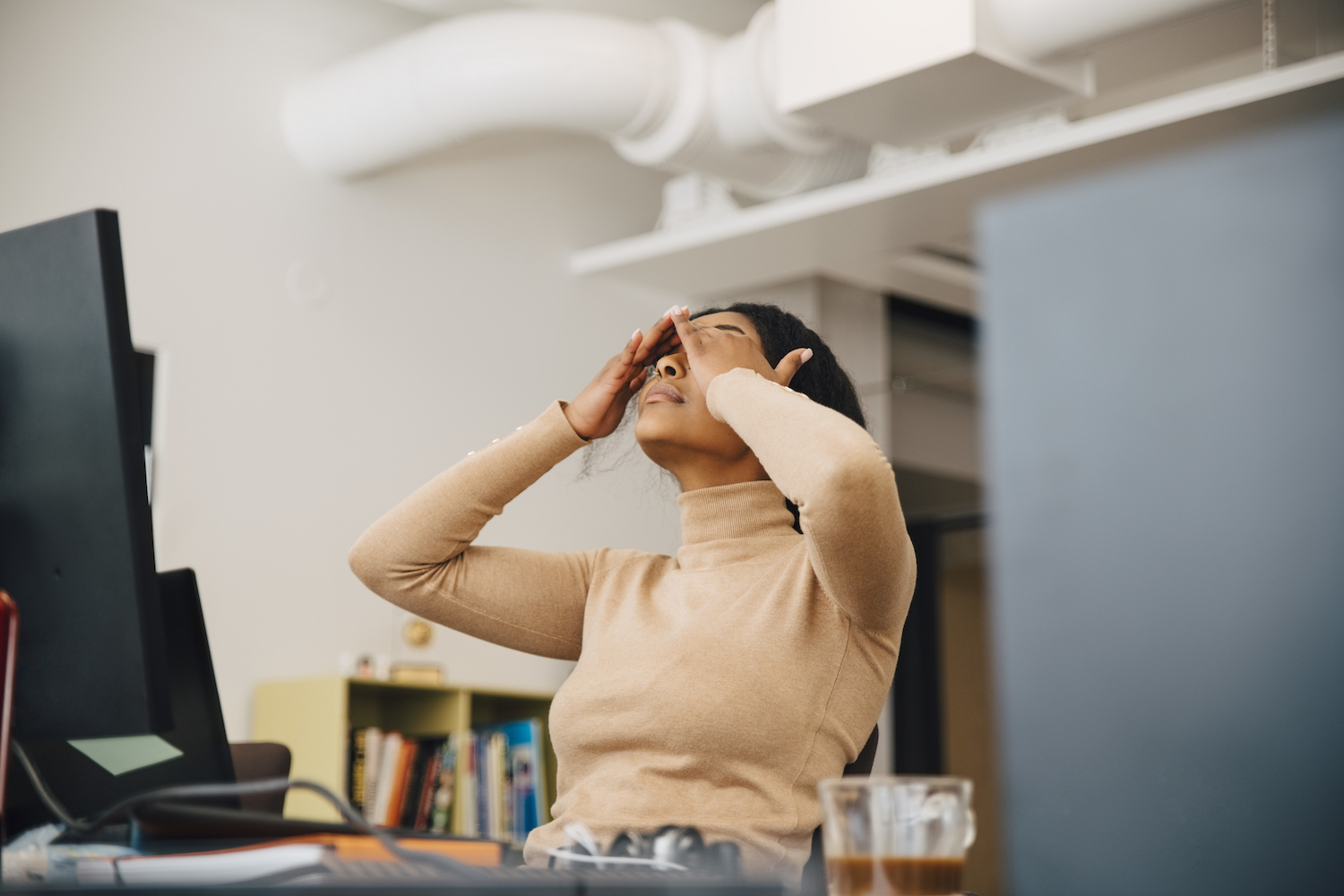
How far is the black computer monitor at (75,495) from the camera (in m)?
0.79

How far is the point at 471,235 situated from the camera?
4.12 metres

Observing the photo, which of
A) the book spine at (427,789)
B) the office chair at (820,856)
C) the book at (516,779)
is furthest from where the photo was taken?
the book at (516,779)

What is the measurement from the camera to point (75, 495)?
817 mm

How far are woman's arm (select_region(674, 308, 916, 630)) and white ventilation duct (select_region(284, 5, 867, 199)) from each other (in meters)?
2.09

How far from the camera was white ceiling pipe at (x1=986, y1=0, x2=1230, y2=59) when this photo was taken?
261 cm

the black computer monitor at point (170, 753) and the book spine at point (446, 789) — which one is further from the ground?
the black computer monitor at point (170, 753)

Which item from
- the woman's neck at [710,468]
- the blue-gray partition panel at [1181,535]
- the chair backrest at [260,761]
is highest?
the woman's neck at [710,468]

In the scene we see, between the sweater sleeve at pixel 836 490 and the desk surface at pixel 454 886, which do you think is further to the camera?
the sweater sleeve at pixel 836 490

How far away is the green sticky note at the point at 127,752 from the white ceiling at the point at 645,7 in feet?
9.96

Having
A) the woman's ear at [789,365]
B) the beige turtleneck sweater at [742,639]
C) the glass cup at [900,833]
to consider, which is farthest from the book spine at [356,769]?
the glass cup at [900,833]

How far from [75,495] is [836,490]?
1.98ft

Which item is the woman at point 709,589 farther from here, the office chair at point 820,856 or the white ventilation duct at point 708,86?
the white ventilation duct at point 708,86

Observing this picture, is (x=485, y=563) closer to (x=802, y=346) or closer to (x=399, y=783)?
(x=802, y=346)

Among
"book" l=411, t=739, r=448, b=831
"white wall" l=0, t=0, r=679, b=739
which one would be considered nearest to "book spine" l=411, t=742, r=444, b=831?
"book" l=411, t=739, r=448, b=831
